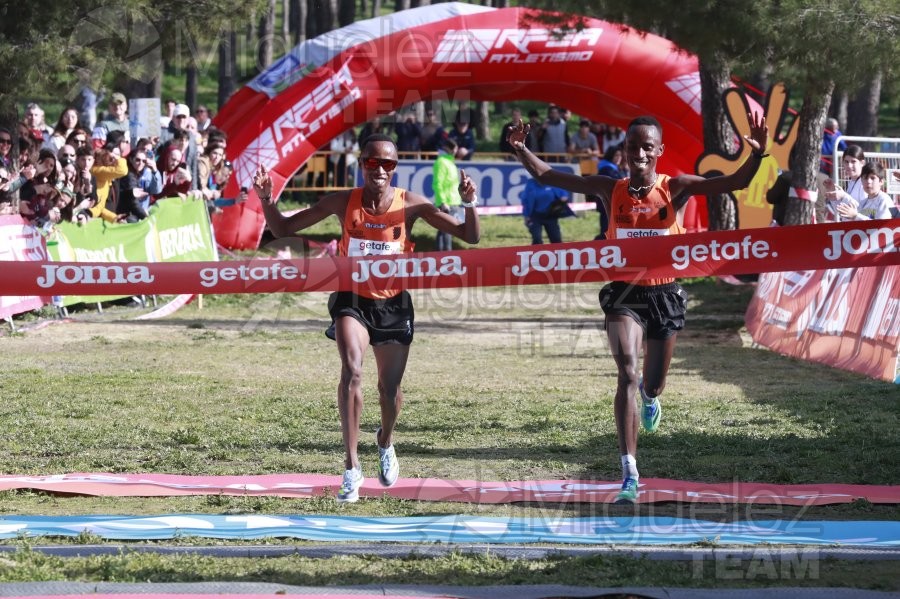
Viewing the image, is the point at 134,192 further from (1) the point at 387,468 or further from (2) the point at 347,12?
(2) the point at 347,12

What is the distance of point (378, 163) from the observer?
729 centimetres

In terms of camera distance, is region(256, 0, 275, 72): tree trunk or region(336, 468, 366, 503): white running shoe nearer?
region(336, 468, 366, 503): white running shoe

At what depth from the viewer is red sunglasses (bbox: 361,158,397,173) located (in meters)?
7.29

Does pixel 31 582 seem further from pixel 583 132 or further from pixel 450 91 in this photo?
pixel 583 132

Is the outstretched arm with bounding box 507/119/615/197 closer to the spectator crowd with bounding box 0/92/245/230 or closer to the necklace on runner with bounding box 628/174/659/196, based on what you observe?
the necklace on runner with bounding box 628/174/659/196

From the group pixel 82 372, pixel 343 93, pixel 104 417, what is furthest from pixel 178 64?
pixel 104 417

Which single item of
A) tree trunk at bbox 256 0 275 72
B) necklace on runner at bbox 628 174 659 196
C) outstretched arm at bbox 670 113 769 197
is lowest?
necklace on runner at bbox 628 174 659 196

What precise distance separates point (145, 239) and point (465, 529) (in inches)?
441

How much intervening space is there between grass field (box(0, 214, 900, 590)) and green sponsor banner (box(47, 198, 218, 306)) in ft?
2.58

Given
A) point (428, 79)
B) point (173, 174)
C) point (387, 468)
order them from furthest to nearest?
point (428, 79), point (173, 174), point (387, 468)

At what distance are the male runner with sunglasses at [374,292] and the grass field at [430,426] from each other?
1.53 ft

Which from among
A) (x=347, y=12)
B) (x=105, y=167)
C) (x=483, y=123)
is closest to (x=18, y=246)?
(x=105, y=167)

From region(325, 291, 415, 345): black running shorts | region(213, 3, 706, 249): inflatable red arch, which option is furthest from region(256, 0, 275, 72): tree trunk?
region(325, 291, 415, 345): black running shorts

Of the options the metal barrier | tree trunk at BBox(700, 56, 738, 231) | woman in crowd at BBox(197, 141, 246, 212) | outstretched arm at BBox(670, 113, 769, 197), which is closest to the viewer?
outstretched arm at BBox(670, 113, 769, 197)
